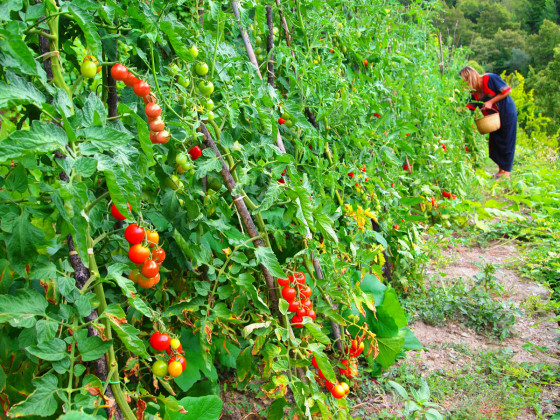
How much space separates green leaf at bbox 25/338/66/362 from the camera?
878 mm

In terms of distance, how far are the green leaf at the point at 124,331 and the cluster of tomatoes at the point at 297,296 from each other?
2.09ft

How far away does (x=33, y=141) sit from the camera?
758 mm

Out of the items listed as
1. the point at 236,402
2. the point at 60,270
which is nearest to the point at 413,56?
the point at 236,402

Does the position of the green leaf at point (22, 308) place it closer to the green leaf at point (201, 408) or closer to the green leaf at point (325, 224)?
the green leaf at point (201, 408)

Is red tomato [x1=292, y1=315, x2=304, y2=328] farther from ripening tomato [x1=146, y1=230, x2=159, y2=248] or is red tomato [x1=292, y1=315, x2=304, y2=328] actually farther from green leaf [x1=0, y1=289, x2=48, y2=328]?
green leaf [x1=0, y1=289, x2=48, y2=328]

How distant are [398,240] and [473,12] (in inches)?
1162

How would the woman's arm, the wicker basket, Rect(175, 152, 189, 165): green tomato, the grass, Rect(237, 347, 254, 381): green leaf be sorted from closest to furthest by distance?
Rect(175, 152, 189, 165): green tomato
Rect(237, 347, 254, 381): green leaf
the grass
the wicker basket
the woman's arm

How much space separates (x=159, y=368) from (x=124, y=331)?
0.97ft

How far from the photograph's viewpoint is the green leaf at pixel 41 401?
2.73ft

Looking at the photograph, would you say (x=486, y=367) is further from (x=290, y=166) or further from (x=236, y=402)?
(x=290, y=166)

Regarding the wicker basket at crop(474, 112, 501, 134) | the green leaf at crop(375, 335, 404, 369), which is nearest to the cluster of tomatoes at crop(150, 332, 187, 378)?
the green leaf at crop(375, 335, 404, 369)

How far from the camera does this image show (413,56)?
414cm

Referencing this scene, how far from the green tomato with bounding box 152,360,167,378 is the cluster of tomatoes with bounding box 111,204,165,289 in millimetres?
229

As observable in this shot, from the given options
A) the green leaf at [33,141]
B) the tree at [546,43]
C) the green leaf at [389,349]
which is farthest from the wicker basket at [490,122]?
the tree at [546,43]
